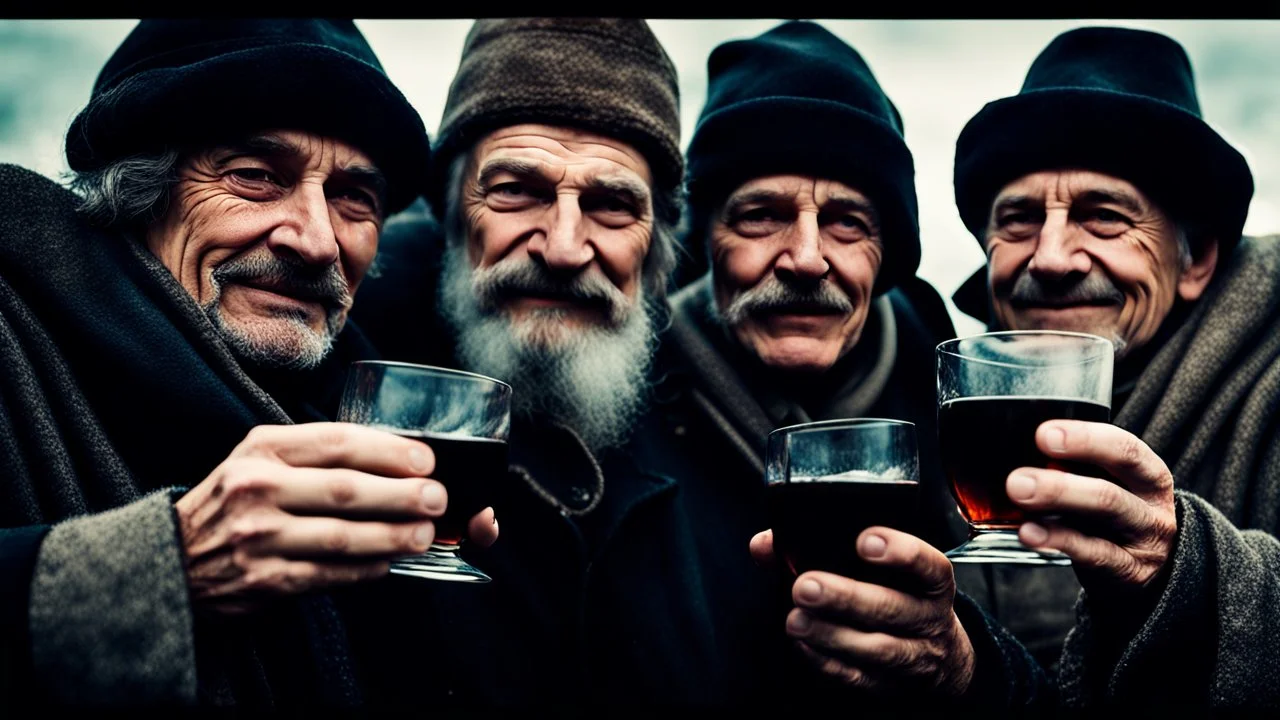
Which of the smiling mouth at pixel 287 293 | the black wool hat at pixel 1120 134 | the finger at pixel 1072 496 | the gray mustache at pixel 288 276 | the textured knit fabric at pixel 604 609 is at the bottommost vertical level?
the textured knit fabric at pixel 604 609

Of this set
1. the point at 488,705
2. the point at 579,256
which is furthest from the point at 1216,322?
the point at 488,705

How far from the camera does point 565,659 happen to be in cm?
292

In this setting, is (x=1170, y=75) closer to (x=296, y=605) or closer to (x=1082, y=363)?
(x=1082, y=363)

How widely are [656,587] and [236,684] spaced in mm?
1367

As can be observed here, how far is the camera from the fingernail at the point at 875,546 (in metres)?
1.85

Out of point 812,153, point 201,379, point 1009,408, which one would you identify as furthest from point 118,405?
point 812,153

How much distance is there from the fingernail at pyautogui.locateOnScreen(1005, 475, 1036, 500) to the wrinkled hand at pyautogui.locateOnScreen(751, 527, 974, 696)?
0.63 ft

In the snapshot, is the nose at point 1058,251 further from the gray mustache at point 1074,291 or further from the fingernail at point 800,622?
the fingernail at point 800,622

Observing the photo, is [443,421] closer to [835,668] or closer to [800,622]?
[800,622]

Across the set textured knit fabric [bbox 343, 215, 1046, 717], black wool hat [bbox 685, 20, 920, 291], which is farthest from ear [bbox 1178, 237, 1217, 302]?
textured knit fabric [bbox 343, 215, 1046, 717]

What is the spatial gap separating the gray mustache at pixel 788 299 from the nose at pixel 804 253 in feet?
0.15

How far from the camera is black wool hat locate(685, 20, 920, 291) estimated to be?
3.65 m

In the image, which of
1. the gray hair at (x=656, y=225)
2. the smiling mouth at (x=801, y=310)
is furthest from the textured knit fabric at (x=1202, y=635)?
the gray hair at (x=656, y=225)

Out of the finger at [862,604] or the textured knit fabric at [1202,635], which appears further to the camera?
the textured knit fabric at [1202,635]
